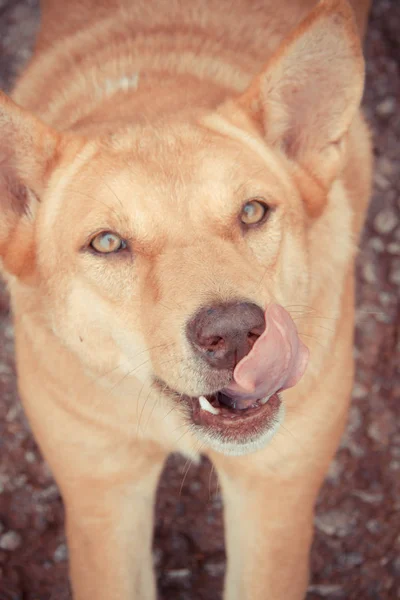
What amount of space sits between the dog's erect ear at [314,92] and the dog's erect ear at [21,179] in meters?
0.64

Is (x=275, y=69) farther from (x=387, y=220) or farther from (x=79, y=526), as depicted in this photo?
(x=387, y=220)

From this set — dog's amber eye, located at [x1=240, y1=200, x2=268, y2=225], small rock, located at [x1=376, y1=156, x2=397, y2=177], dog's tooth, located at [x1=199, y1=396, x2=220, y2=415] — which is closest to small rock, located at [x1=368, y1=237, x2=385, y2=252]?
small rock, located at [x1=376, y1=156, x2=397, y2=177]

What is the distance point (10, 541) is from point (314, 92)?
7.72ft

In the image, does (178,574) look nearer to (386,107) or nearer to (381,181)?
(381,181)

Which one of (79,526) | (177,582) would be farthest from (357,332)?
(79,526)

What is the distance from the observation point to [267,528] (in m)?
2.78

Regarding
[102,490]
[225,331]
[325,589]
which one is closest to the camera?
[225,331]

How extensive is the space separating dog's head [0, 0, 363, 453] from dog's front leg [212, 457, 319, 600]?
65 cm

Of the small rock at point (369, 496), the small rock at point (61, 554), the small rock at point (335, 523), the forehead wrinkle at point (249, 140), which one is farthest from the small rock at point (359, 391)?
the forehead wrinkle at point (249, 140)

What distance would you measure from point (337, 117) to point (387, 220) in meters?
1.94

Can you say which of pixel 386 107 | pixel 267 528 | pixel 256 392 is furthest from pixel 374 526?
pixel 386 107

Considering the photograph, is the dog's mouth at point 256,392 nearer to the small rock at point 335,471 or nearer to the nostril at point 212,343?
the nostril at point 212,343

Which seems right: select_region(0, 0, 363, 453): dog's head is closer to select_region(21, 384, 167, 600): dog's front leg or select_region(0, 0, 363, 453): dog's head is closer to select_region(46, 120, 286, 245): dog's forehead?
select_region(46, 120, 286, 245): dog's forehead

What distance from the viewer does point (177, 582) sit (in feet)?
10.9
